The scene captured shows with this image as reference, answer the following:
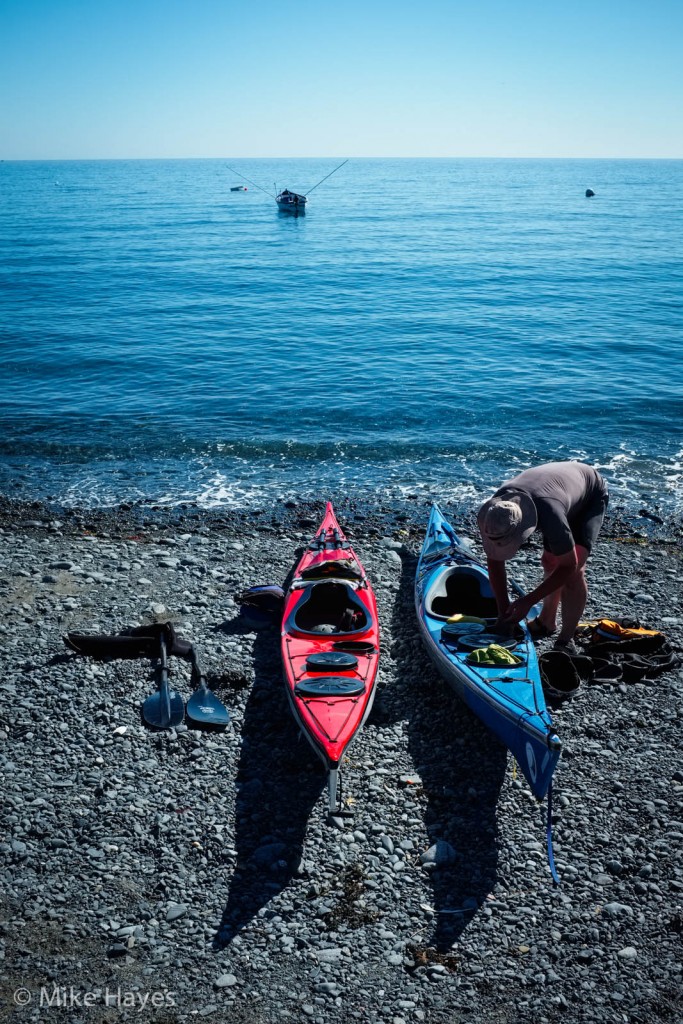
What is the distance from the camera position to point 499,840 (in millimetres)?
7602

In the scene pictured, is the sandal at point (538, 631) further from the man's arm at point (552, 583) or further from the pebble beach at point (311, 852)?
the man's arm at point (552, 583)

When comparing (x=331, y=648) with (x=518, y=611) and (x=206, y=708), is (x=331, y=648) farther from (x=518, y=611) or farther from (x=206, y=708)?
(x=518, y=611)

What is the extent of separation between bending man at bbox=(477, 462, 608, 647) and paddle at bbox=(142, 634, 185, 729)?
427 cm

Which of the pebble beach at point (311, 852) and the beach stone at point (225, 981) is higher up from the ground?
the pebble beach at point (311, 852)

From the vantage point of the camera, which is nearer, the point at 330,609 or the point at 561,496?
the point at 561,496

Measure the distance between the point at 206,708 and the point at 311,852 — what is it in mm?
2440

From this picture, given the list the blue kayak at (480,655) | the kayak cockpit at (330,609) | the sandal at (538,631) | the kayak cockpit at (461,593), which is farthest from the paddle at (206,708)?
the sandal at (538,631)

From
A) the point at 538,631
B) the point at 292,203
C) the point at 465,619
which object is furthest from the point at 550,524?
the point at 292,203

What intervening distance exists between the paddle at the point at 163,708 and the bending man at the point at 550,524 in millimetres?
4270

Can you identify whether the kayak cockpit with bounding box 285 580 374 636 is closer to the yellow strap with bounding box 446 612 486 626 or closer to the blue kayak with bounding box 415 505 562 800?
the blue kayak with bounding box 415 505 562 800

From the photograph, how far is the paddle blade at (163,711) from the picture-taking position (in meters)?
8.99

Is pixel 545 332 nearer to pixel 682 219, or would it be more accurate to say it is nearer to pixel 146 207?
pixel 682 219

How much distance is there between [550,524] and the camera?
8.73 metres

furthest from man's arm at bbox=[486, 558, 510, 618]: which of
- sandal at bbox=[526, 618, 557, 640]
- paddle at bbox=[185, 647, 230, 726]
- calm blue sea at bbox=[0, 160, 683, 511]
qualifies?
calm blue sea at bbox=[0, 160, 683, 511]
